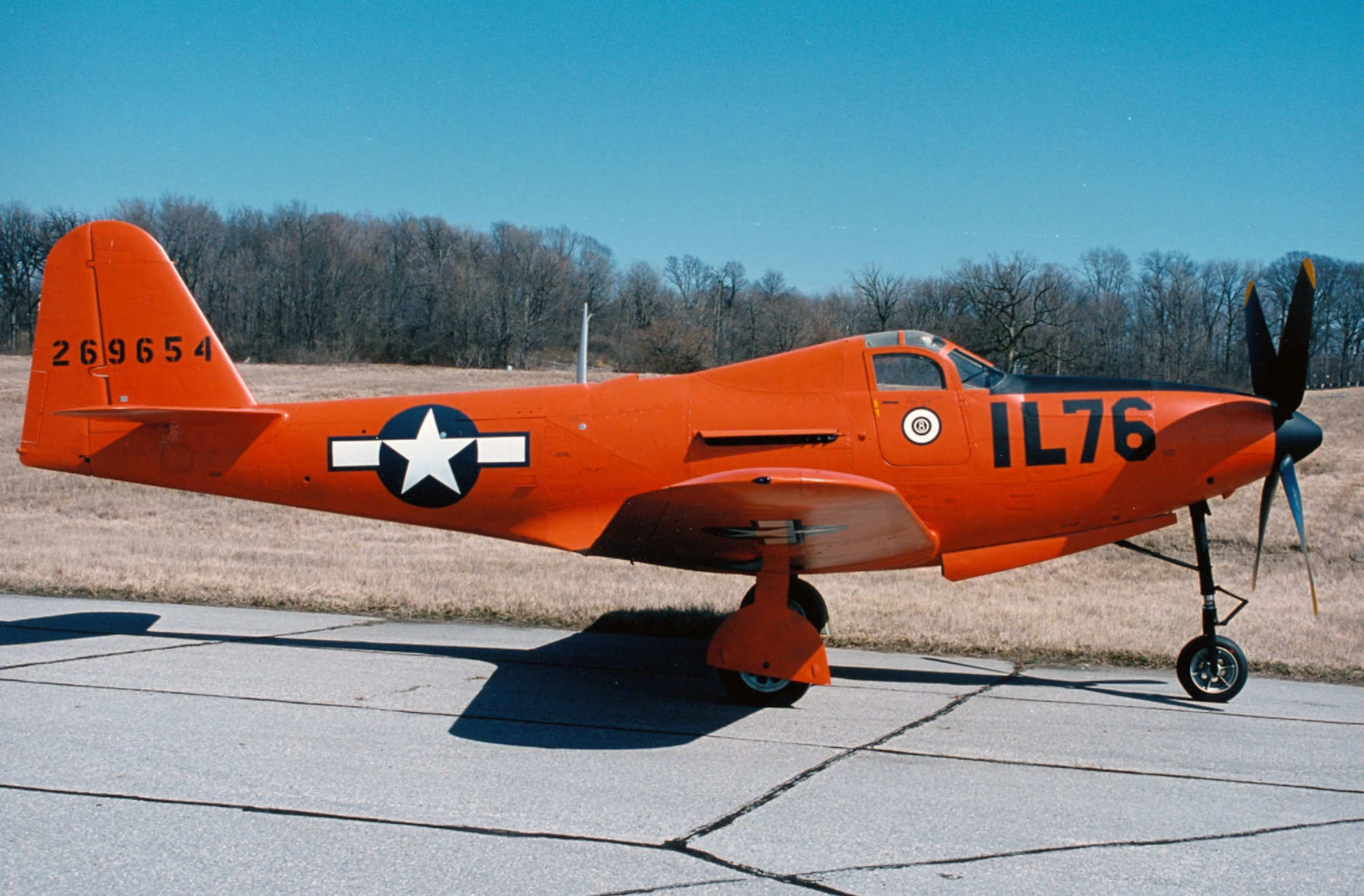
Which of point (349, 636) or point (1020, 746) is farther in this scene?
point (349, 636)

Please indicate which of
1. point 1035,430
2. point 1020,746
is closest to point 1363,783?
point 1020,746

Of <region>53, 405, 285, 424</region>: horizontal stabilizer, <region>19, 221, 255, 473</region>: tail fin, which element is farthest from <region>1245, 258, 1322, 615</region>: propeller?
<region>19, 221, 255, 473</region>: tail fin

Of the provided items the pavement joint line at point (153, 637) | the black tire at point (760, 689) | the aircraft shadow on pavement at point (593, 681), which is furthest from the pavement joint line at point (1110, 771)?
the pavement joint line at point (153, 637)

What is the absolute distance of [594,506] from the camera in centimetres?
777

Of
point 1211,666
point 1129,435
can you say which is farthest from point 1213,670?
point 1129,435

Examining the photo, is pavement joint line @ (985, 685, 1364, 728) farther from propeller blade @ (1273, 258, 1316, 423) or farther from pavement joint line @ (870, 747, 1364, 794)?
propeller blade @ (1273, 258, 1316, 423)

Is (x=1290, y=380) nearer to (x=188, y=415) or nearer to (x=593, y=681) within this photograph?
(x=593, y=681)

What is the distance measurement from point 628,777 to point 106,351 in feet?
20.9

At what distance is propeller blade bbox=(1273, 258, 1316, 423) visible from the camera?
290 inches

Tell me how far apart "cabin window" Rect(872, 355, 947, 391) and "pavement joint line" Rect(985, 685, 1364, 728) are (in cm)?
247

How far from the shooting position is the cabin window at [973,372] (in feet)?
24.8

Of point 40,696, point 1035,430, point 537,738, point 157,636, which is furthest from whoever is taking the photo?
point 157,636

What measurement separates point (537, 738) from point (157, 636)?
4578 millimetres

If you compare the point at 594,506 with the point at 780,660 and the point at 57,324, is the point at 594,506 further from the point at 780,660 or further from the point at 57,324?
the point at 57,324
